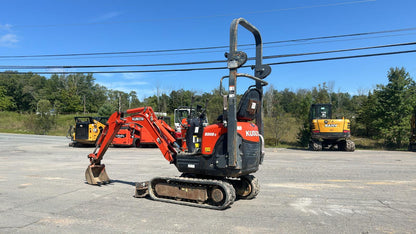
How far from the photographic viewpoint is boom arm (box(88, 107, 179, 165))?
22.8 ft

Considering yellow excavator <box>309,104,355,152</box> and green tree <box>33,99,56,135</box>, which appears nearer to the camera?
yellow excavator <box>309,104,355,152</box>

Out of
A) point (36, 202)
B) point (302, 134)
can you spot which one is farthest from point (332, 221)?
point (302, 134)

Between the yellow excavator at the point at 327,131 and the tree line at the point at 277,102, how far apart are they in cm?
351

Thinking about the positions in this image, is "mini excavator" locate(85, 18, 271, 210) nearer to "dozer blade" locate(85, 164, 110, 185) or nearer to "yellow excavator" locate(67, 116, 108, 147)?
"dozer blade" locate(85, 164, 110, 185)

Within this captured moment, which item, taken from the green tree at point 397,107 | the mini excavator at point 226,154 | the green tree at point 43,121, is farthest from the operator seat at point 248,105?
the green tree at point 43,121

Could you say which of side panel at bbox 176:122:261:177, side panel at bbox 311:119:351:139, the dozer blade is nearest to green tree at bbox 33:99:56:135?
side panel at bbox 311:119:351:139

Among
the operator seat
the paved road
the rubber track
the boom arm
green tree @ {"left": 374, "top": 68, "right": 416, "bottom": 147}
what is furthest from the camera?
green tree @ {"left": 374, "top": 68, "right": 416, "bottom": 147}

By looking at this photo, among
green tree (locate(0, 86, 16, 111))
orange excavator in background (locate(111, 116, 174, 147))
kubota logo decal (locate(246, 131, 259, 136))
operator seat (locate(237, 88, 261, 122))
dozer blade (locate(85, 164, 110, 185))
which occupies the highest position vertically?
green tree (locate(0, 86, 16, 111))

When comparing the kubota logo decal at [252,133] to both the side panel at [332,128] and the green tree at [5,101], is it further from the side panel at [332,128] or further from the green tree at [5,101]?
the green tree at [5,101]

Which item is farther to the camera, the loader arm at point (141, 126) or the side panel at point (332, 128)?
the side panel at point (332, 128)

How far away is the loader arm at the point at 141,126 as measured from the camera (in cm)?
697

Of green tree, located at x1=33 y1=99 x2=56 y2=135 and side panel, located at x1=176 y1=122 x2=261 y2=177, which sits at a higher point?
green tree, located at x1=33 y1=99 x2=56 y2=135

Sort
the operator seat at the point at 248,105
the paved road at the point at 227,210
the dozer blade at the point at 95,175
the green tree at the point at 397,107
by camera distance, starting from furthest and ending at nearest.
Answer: the green tree at the point at 397,107, the dozer blade at the point at 95,175, the operator seat at the point at 248,105, the paved road at the point at 227,210

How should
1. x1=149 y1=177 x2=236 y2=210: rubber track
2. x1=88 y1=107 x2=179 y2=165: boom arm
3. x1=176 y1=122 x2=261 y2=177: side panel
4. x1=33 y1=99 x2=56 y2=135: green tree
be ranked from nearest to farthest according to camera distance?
1. x1=149 y1=177 x2=236 y2=210: rubber track
2. x1=176 y1=122 x2=261 y2=177: side panel
3. x1=88 y1=107 x2=179 y2=165: boom arm
4. x1=33 y1=99 x2=56 y2=135: green tree
